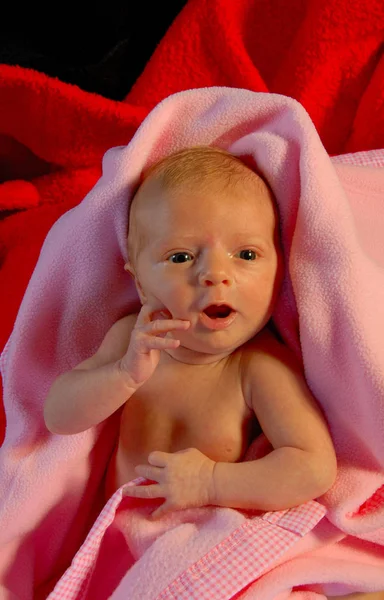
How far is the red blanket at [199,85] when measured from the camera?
119 centimetres

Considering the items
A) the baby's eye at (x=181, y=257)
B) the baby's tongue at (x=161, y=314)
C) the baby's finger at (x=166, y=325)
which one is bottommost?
the baby's tongue at (x=161, y=314)

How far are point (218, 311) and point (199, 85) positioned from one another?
23.3 inches

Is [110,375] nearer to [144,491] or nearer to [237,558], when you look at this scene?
[144,491]

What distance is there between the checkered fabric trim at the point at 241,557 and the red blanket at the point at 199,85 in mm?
532

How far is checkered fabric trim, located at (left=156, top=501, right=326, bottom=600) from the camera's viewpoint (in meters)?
0.79

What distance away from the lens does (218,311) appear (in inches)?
32.7

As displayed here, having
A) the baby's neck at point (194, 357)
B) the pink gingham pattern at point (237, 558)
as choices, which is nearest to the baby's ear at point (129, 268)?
the baby's neck at point (194, 357)

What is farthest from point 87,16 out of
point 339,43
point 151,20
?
point 339,43

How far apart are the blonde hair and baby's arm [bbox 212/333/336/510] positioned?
0.24 meters

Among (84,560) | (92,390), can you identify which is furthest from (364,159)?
(84,560)

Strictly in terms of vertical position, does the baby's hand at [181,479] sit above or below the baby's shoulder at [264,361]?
below

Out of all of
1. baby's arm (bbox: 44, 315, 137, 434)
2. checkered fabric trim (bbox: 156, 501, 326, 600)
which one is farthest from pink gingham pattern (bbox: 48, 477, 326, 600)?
baby's arm (bbox: 44, 315, 137, 434)

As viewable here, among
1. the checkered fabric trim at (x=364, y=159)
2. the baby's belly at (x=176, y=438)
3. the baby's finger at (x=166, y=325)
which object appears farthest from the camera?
the checkered fabric trim at (x=364, y=159)

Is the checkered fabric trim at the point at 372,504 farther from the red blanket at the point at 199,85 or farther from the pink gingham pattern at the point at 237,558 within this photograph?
the red blanket at the point at 199,85
